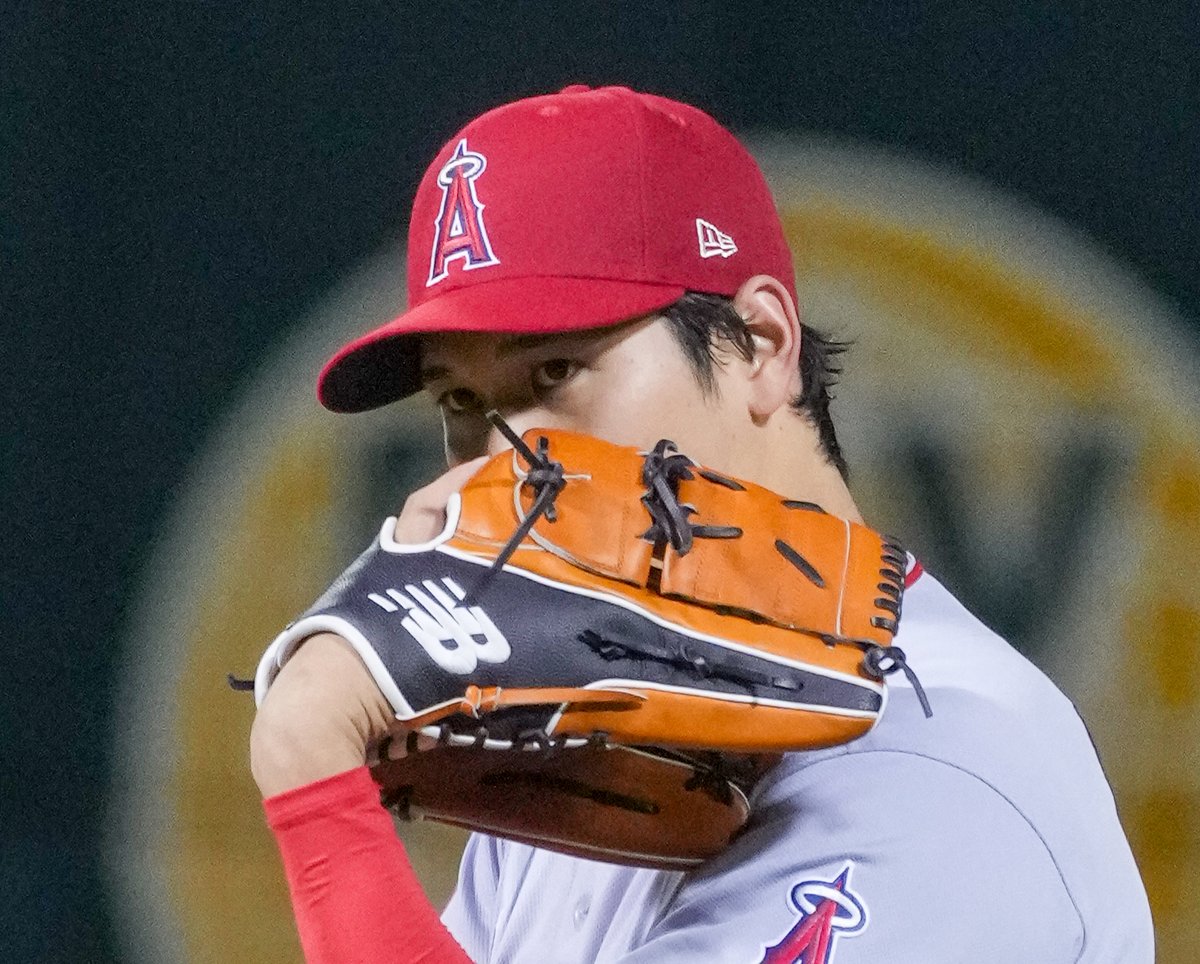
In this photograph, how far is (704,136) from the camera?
1.08 metres

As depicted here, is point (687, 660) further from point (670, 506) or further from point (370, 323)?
point (370, 323)

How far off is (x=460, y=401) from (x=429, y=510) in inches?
10.4

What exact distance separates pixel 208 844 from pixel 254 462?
0.43 m

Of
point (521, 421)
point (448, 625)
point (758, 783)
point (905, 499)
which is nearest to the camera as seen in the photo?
point (448, 625)

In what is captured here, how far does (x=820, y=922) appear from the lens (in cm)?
76

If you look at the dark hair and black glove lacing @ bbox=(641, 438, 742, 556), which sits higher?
the dark hair

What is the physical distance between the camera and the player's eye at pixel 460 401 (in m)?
1.01

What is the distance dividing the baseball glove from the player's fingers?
0.04ft

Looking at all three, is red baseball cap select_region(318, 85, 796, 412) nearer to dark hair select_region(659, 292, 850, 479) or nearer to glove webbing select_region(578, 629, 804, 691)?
dark hair select_region(659, 292, 850, 479)

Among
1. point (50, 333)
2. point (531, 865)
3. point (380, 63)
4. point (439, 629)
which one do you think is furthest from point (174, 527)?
point (439, 629)

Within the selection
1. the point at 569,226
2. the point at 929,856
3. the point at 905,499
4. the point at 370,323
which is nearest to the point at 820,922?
the point at 929,856

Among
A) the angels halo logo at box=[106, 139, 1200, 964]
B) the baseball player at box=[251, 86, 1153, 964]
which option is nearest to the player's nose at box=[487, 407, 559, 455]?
the baseball player at box=[251, 86, 1153, 964]

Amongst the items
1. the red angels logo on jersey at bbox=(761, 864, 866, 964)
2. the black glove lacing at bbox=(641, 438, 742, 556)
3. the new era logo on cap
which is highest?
the new era logo on cap

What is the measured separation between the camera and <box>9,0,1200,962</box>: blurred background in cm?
161
